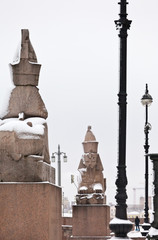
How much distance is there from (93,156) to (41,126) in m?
15.8

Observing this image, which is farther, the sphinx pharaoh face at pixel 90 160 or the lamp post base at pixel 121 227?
the sphinx pharaoh face at pixel 90 160

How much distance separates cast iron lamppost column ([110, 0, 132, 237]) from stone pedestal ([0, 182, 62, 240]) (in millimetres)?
1331

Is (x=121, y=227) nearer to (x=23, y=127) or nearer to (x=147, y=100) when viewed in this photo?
(x=23, y=127)

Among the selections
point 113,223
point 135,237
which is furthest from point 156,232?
point 135,237

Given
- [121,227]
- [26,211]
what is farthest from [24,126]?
[121,227]

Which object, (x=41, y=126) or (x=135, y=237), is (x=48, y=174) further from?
(x=135, y=237)

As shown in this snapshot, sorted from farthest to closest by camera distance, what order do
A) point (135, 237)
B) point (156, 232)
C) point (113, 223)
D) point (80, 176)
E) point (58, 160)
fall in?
point (58, 160) → point (80, 176) → point (135, 237) → point (113, 223) → point (156, 232)

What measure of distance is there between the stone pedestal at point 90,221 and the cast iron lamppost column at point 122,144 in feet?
46.0

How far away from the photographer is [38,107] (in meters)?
14.7

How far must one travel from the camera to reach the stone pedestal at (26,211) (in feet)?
44.1

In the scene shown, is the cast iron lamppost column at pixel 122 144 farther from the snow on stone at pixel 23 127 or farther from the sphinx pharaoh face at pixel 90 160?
the sphinx pharaoh face at pixel 90 160

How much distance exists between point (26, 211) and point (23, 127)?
158cm

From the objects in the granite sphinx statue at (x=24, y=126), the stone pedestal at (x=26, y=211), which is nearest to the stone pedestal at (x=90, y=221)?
the granite sphinx statue at (x=24, y=126)

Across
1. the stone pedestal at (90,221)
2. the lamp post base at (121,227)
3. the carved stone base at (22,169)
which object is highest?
the carved stone base at (22,169)
